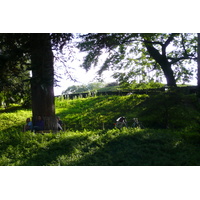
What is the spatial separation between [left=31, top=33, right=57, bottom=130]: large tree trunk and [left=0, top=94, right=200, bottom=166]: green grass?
1.03ft

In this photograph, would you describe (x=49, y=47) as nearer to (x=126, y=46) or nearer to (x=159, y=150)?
(x=126, y=46)

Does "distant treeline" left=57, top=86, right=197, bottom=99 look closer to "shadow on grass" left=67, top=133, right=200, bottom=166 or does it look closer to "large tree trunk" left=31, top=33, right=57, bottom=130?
"large tree trunk" left=31, top=33, right=57, bottom=130

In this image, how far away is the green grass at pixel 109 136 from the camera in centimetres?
449

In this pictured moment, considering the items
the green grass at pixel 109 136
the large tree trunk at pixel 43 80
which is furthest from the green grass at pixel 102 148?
the large tree trunk at pixel 43 80

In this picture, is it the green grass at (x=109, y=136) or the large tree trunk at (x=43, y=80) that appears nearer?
the green grass at (x=109, y=136)

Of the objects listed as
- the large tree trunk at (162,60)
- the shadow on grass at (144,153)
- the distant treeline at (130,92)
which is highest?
the large tree trunk at (162,60)

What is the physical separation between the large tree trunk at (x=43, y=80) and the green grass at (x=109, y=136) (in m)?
0.31

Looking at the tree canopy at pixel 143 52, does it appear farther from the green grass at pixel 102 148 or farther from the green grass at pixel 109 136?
the green grass at pixel 102 148

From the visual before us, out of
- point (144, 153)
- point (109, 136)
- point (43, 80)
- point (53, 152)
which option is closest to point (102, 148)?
point (109, 136)

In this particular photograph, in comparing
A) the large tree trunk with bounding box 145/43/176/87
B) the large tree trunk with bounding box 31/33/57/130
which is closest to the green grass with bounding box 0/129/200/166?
the large tree trunk with bounding box 31/33/57/130

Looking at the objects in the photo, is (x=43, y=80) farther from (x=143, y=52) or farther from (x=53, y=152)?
(x=143, y=52)
